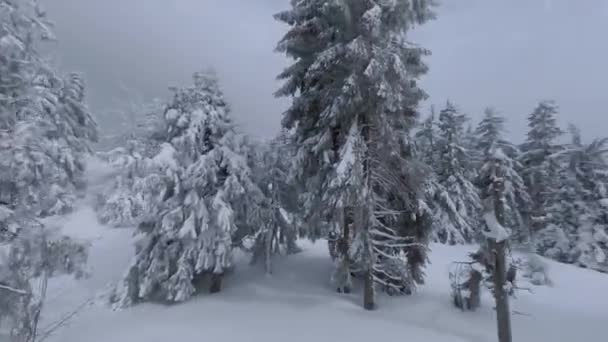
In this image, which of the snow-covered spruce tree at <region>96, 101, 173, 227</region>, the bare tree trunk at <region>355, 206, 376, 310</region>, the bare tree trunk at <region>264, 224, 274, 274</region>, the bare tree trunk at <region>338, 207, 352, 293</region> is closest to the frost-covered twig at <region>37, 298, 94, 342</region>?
the snow-covered spruce tree at <region>96, 101, 173, 227</region>

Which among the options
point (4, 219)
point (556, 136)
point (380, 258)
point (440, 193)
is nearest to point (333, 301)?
point (380, 258)

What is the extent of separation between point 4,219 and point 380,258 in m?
9.59

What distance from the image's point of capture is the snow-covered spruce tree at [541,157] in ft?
80.9

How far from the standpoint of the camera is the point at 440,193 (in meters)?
21.0

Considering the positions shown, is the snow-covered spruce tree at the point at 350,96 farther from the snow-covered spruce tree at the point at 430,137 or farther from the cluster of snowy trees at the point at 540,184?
the snow-covered spruce tree at the point at 430,137

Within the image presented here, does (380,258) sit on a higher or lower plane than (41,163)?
lower

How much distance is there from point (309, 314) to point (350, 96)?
6.45 metres

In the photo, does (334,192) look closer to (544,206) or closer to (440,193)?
(440,193)

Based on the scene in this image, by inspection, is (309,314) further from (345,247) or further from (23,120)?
(23,120)

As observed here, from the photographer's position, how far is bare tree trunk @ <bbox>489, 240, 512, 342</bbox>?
8.99 m

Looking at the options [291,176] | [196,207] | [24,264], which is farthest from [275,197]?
[24,264]

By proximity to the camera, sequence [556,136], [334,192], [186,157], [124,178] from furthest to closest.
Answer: [124,178]
[556,136]
[186,157]
[334,192]

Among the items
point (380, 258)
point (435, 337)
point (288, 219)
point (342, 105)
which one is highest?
point (342, 105)

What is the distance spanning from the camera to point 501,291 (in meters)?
9.23
